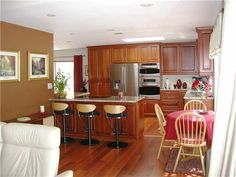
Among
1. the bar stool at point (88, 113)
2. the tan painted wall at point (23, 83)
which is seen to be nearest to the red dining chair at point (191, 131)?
the bar stool at point (88, 113)

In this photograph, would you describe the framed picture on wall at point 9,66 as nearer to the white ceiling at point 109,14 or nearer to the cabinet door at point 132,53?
the white ceiling at point 109,14

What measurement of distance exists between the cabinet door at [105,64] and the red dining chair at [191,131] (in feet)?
16.3

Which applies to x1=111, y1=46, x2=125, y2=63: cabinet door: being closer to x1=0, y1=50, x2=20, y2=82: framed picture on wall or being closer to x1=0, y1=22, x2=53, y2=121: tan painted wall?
x1=0, y1=22, x2=53, y2=121: tan painted wall

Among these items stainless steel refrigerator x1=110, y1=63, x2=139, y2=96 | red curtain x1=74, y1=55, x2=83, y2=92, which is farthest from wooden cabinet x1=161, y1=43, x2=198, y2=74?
red curtain x1=74, y1=55, x2=83, y2=92

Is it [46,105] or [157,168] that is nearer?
[157,168]

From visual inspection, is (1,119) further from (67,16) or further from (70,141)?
(67,16)

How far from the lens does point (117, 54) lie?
8.58m

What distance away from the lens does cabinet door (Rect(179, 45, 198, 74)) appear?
8.20 metres

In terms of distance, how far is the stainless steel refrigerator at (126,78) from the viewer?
326 inches

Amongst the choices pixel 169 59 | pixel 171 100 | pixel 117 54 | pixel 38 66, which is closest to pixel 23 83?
pixel 38 66

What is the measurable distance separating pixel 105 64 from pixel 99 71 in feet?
1.10

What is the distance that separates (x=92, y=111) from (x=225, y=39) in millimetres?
3430

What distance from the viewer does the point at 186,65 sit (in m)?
8.30

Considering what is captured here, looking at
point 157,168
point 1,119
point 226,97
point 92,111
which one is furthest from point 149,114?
point 226,97
